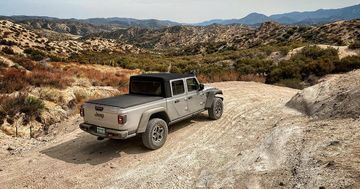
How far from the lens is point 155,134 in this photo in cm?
779

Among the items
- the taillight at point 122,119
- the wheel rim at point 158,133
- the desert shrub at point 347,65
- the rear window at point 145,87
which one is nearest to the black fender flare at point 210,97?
the rear window at point 145,87

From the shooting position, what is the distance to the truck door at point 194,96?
909 cm

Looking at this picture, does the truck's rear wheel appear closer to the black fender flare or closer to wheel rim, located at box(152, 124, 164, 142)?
wheel rim, located at box(152, 124, 164, 142)

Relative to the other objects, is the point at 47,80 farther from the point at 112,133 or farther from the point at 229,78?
the point at 229,78

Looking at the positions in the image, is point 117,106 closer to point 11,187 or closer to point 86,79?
point 11,187

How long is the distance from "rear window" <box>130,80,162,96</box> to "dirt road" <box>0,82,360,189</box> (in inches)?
53.8

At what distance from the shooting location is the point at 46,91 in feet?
43.3

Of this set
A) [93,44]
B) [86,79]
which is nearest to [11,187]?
[86,79]

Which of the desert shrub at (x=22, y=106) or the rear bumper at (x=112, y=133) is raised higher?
the rear bumper at (x=112, y=133)

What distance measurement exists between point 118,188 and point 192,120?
15.7 feet

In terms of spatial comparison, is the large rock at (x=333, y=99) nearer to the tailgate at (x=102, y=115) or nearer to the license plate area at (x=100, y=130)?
the tailgate at (x=102, y=115)

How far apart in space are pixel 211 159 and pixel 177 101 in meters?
2.19

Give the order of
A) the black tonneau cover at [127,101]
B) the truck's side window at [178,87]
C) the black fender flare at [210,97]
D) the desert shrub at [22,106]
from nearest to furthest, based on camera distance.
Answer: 1. the black tonneau cover at [127,101]
2. the truck's side window at [178,87]
3. the black fender flare at [210,97]
4. the desert shrub at [22,106]

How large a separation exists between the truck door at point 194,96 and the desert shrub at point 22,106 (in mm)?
5810
